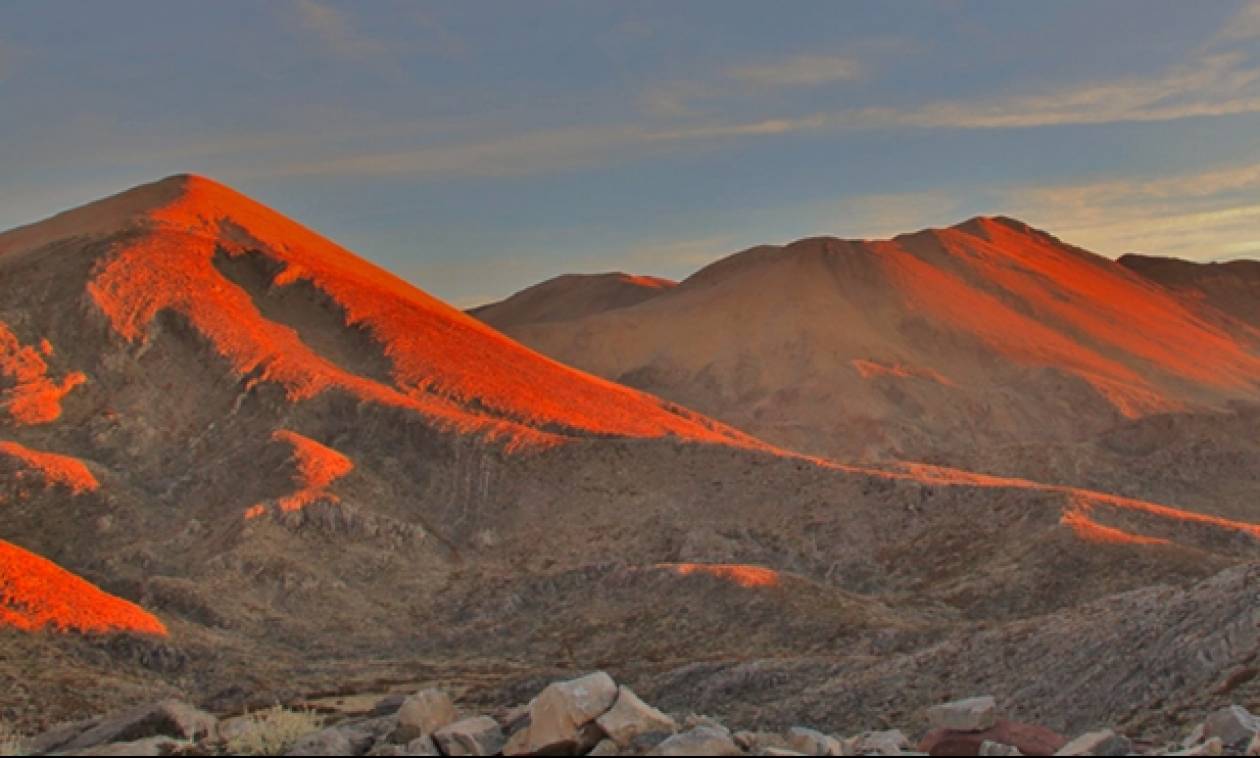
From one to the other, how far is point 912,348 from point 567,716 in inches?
2603

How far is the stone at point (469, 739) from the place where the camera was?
10.5m

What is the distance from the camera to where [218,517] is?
109 ft

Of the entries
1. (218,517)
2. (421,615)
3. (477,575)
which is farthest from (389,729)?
(218,517)

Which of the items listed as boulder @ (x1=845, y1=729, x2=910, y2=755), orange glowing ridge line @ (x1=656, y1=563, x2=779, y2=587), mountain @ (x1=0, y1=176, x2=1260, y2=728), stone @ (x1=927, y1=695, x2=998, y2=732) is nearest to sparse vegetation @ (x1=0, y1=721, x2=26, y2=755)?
mountain @ (x1=0, y1=176, x2=1260, y2=728)

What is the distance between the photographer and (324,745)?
10.5 meters

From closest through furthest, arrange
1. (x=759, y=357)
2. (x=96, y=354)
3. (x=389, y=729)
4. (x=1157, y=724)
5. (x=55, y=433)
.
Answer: (x=389, y=729)
(x=1157, y=724)
(x=55, y=433)
(x=96, y=354)
(x=759, y=357)

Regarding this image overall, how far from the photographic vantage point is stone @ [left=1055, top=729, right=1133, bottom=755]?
10.3 meters

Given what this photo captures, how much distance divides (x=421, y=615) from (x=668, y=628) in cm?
648

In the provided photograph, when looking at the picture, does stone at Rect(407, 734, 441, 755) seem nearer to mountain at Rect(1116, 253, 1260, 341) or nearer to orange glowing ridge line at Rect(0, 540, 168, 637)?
orange glowing ridge line at Rect(0, 540, 168, 637)

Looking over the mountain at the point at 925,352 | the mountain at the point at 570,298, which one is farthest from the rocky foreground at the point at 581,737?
the mountain at the point at 570,298

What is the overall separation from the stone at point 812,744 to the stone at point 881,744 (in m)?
0.30

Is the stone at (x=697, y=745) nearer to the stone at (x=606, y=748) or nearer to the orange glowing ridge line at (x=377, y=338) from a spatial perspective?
the stone at (x=606, y=748)

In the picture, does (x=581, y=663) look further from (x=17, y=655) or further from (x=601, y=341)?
(x=601, y=341)

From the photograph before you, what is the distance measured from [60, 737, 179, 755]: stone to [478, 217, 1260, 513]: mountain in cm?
4673
